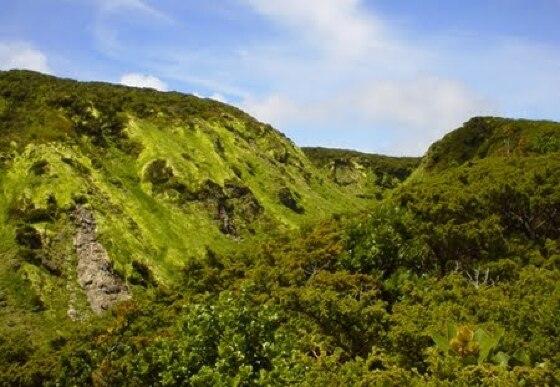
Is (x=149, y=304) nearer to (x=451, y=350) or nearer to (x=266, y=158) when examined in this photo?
(x=451, y=350)

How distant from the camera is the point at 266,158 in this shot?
88500 millimetres

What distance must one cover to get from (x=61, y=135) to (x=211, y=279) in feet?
118

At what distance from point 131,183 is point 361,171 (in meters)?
85.2

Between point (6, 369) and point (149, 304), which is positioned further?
point (149, 304)

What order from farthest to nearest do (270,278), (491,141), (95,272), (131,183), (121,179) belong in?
(491,141) → (131,183) → (121,179) → (95,272) → (270,278)

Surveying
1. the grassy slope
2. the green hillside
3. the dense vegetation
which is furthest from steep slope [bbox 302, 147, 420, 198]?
the dense vegetation

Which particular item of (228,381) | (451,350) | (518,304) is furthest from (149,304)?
(451,350)

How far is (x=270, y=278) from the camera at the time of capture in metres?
34.3

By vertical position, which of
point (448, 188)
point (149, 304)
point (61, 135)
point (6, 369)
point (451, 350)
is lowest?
point (6, 369)

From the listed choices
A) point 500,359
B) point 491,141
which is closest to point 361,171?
point 491,141

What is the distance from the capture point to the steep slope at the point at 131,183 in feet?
167

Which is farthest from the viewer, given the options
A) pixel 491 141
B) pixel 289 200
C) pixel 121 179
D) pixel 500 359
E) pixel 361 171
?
pixel 361 171

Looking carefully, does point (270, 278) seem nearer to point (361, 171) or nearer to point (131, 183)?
point (131, 183)

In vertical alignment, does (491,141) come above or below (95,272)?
above
